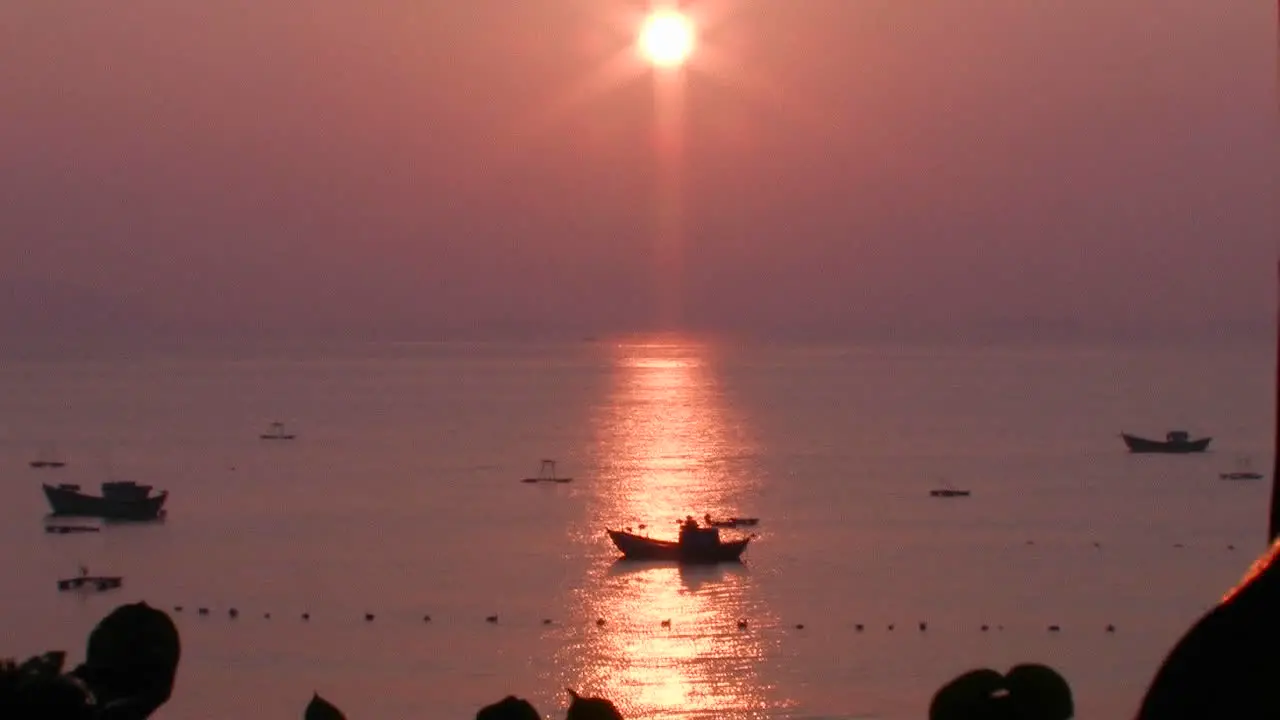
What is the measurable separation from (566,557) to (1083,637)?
874 inches

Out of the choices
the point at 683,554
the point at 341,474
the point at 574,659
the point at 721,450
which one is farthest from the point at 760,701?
the point at 721,450

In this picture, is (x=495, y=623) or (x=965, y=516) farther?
(x=965, y=516)

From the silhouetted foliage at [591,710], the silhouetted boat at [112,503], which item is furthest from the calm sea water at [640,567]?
the silhouetted foliage at [591,710]

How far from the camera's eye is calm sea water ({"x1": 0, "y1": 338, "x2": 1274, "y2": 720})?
4303 cm

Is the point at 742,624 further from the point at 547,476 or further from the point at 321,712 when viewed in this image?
the point at 321,712

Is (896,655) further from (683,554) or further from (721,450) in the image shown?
(721,450)

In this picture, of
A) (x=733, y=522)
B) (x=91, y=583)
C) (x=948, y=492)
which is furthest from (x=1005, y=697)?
(x=948, y=492)

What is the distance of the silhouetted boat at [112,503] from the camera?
7656 centimetres

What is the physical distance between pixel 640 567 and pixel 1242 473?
168ft

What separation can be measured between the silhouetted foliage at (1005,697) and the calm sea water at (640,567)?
27.2 meters

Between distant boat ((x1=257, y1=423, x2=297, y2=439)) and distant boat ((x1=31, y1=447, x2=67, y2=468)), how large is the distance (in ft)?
50.7

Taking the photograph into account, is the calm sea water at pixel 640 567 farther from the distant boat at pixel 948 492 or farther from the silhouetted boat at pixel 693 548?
the distant boat at pixel 948 492

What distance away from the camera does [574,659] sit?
44875mm

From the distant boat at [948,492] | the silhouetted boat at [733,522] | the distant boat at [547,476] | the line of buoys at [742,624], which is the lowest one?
the line of buoys at [742,624]
